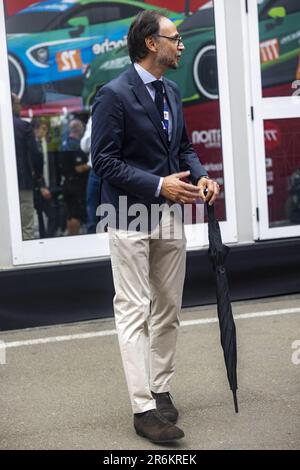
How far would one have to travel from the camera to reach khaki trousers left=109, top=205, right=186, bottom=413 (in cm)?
390

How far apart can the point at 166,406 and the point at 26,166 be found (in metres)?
3.07

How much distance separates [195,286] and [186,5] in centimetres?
230

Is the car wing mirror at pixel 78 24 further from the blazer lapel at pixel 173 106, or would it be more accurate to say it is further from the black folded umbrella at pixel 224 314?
the black folded umbrella at pixel 224 314

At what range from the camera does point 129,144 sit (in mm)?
3975

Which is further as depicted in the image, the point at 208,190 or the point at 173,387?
the point at 173,387

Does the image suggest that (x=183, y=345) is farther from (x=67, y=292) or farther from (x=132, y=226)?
(x=132, y=226)

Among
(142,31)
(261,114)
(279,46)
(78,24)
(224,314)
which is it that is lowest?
(224,314)

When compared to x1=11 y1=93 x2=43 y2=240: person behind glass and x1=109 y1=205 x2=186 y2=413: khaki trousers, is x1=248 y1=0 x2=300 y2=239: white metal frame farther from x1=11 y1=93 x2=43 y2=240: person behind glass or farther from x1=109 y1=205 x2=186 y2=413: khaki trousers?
x1=109 y1=205 x2=186 y2=413: khaki trousers

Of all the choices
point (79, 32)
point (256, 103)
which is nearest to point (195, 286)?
point (256, 103)

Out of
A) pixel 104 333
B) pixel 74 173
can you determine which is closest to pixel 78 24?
pixel 74 173

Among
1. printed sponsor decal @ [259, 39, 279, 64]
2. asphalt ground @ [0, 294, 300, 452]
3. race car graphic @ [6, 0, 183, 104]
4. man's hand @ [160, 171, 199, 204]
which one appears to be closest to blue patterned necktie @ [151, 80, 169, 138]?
man's hand @ [160, 171, 199, 204]

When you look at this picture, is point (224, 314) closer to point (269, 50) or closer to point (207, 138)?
point (207, 138)

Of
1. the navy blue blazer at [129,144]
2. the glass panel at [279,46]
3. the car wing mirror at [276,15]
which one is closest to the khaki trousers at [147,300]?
the navy blue blazer at [129,144]

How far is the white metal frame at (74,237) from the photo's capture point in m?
6.50
